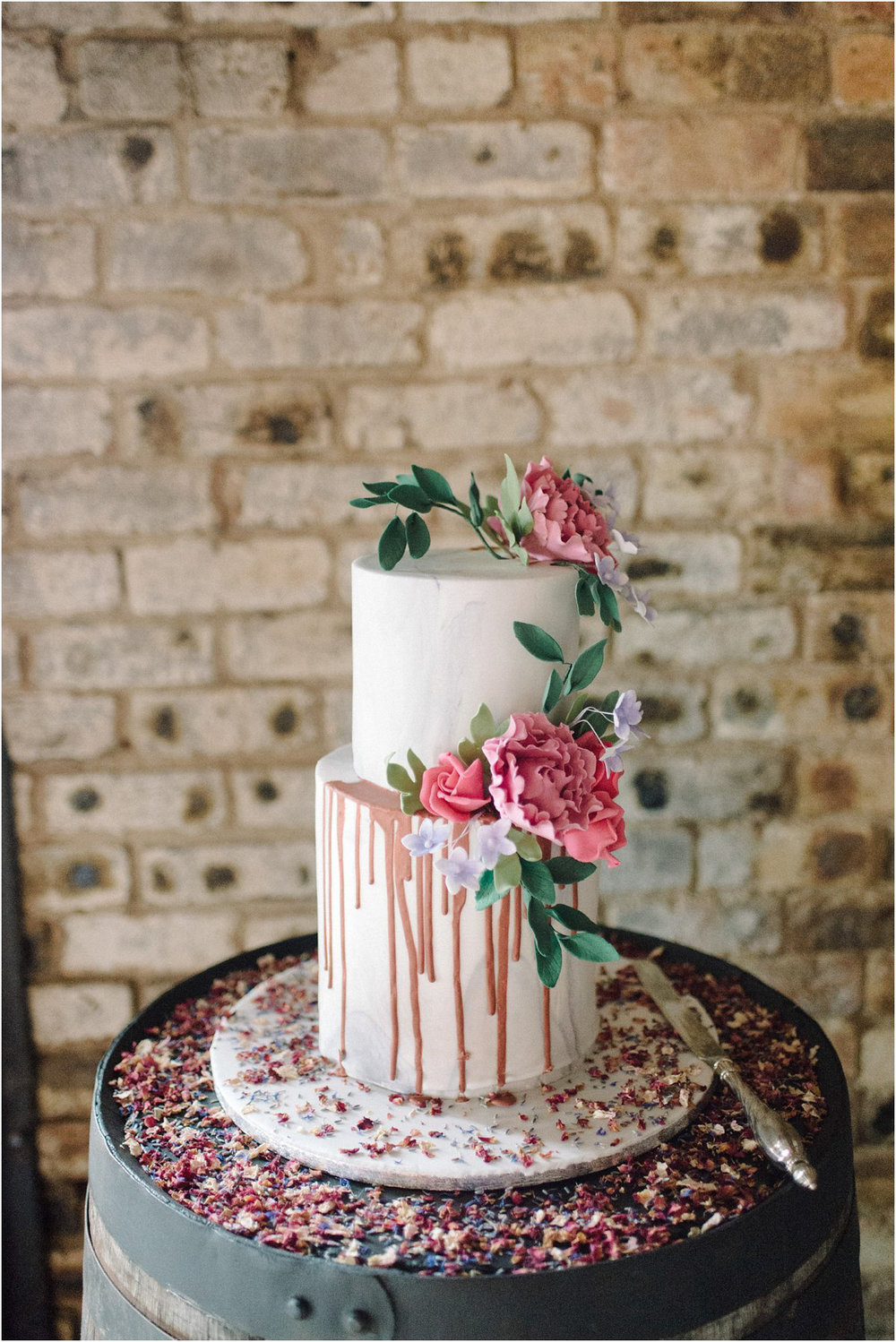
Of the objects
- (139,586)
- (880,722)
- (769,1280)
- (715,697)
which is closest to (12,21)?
(139,586)

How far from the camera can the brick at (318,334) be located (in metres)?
2.10

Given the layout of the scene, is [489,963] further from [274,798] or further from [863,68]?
Result: [863,68]

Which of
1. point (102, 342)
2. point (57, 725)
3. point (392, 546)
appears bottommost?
point (57, 725)

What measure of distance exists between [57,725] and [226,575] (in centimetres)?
45

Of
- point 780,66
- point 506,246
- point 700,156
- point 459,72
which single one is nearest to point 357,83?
point 459,72

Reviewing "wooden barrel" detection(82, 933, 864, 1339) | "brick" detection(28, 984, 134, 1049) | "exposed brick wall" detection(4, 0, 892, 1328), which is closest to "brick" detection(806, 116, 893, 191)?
"exposed brick wall" detection(4, 0, 892, 1328)

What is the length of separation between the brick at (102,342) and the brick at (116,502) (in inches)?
7.4

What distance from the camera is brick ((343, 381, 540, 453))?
213 centimetres

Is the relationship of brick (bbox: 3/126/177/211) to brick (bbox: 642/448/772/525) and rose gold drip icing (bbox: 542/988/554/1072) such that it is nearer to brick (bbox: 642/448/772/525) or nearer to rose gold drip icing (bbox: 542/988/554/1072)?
brick (bbox: 642/448/772/525)

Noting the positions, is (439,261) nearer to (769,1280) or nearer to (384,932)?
(384,932)

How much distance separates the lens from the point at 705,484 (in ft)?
7.17

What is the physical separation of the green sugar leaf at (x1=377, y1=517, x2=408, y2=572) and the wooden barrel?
641 millimetres

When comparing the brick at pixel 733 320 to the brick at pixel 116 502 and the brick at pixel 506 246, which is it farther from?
the brick at pixel 116 502

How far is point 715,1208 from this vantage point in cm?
99
